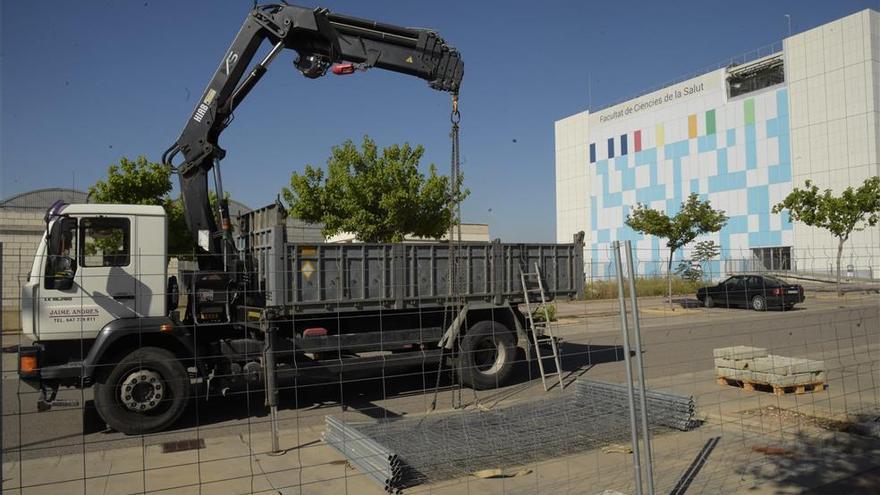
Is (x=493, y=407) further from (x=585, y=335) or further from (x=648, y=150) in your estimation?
(x=648, y=150)

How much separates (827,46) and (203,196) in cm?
4498

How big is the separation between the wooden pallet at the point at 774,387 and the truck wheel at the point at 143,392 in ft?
25.9

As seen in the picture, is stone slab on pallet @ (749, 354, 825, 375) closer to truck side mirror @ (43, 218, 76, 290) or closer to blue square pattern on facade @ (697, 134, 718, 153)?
truck side mirror @ (43, 218, 76, 290)

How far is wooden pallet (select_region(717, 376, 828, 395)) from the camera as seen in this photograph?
8.95m

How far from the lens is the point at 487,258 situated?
10.2 metres

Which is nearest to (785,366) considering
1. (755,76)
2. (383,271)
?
(383,271)

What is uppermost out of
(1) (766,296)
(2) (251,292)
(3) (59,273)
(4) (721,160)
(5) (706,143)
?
(5) (706,143)

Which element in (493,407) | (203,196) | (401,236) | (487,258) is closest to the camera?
(493,407)

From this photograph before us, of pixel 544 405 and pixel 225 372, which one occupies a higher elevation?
pixel 225 372

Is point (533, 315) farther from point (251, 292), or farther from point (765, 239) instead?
point (765, 239)

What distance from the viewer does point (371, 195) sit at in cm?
2298

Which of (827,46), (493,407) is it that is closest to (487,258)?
(493,407)

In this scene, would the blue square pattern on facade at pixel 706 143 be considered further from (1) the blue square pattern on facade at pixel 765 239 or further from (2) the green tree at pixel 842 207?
(2) the green tree at pixel 842 207

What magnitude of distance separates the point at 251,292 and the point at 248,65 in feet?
11.1
